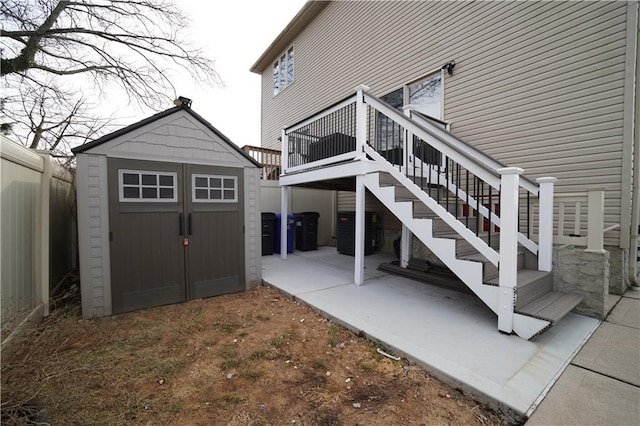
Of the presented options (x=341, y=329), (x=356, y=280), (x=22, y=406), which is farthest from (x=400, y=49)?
(x=22, y=406)

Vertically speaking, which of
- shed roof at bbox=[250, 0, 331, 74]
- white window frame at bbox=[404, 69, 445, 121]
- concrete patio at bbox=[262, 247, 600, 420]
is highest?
shed roof at bbox=[250, 0, 331, 74]

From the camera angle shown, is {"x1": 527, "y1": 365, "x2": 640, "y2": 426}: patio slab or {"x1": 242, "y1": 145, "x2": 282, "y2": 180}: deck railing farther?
{"x1": 242, "y1": 145, "x2": 282, "y2": 180}: deck railing

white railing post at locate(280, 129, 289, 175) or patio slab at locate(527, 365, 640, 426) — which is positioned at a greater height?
white railing post at locate(280, 129, 289, 175)

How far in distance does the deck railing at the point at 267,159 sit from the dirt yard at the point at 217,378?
629cm

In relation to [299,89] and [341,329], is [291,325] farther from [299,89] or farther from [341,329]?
[299,89]

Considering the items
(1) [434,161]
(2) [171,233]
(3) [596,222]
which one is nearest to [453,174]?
(1) [434,161]

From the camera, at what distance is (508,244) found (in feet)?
8.52

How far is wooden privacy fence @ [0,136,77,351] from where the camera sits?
89.7 inches

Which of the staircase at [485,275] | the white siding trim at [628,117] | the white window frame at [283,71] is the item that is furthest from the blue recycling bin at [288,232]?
the white siding trim at [628,117]

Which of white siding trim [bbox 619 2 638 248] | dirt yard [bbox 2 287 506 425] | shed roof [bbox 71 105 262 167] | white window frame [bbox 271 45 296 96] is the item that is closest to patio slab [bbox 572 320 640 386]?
dirt yard [bbox 2 287 506 425]

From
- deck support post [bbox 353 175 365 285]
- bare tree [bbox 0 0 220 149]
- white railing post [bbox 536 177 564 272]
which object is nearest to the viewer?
white railing post [bbox 536 177 564 272]

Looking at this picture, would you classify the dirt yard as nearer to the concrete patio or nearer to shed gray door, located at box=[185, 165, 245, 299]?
the concrete patio

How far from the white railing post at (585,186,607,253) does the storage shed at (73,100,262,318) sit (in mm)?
4091

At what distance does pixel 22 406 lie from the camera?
135cm
